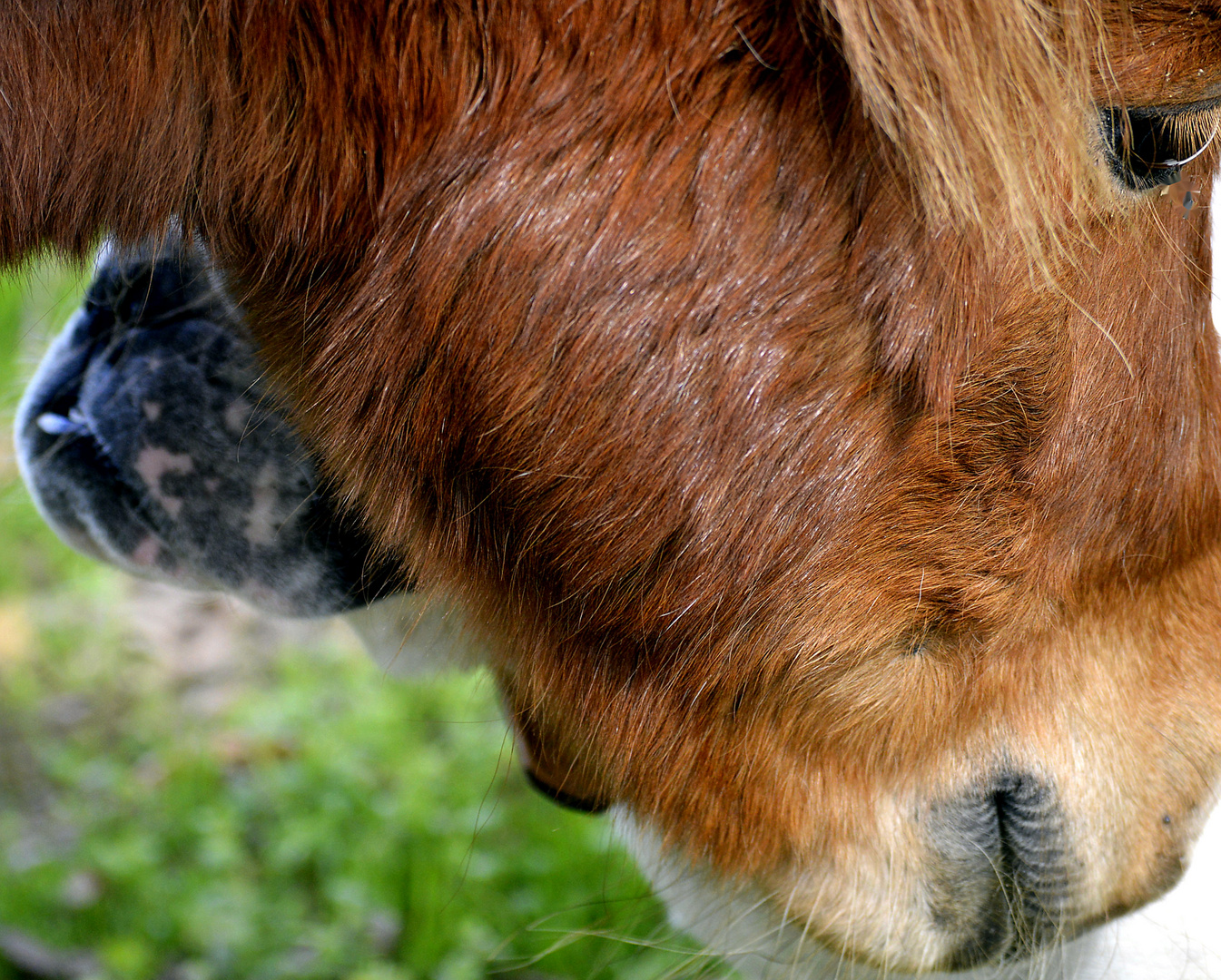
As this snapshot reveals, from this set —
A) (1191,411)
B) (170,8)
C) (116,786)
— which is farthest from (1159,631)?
(116,786)

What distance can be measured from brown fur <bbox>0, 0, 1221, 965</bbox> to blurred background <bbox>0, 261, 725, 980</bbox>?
81cm

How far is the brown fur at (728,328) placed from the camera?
754 mm

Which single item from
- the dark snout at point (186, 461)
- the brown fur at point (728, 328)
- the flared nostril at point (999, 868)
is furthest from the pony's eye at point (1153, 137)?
the dark snout at point (186, 461)

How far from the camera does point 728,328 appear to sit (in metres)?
0.80

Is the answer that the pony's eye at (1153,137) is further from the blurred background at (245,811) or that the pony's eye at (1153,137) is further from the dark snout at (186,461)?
the blurred background at (245,811)

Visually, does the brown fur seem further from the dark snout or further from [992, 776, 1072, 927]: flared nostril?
the dark snout

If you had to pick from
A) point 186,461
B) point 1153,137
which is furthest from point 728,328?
point 186,461

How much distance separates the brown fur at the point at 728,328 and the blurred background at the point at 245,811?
81cm

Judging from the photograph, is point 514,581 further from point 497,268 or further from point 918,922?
point 918,922

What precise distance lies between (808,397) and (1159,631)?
17.3 inches

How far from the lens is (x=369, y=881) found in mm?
2096

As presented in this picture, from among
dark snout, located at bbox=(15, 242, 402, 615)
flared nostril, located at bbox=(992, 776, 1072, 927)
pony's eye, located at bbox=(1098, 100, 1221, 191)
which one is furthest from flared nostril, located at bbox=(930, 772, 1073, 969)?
dark snout, located at bbox=(15, 242, 402, 615)

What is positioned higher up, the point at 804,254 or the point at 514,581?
the point at 804,254

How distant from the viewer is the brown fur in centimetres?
75
